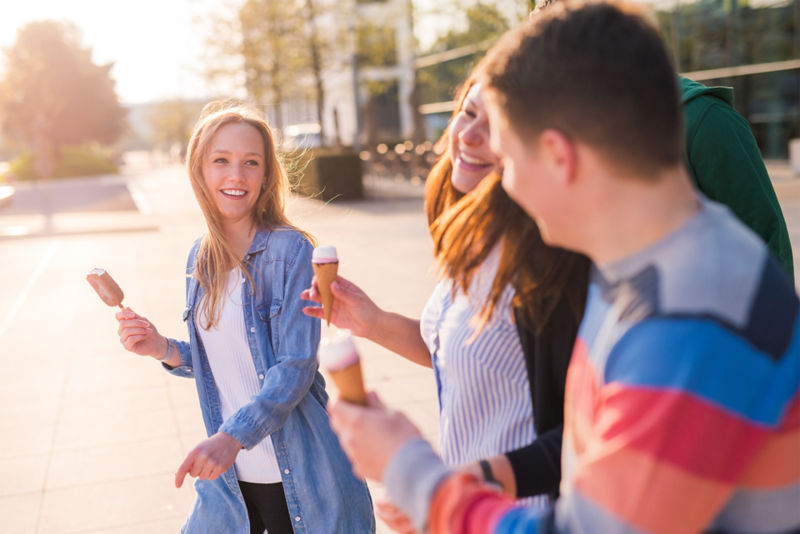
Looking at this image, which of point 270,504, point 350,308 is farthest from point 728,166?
point 270,504

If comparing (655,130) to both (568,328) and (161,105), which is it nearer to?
(568,328)

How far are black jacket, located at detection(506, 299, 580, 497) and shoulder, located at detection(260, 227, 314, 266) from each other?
3.47 ft

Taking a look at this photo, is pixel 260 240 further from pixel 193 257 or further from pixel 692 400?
pixel 692 400

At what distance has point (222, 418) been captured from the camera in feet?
8.25

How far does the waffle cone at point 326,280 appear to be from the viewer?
182cm

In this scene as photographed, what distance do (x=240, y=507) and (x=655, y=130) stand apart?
6.28ft

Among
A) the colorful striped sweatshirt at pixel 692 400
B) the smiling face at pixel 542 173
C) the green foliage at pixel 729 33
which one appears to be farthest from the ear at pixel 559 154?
the green foliage at pixel 729 33

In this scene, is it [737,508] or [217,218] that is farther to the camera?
[217,218]

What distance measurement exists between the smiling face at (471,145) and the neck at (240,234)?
3.10ft

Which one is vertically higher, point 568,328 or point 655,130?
point 655,130

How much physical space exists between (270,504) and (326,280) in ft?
3.19

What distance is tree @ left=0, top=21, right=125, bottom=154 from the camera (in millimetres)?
60875

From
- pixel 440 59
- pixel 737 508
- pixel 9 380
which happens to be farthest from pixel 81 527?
pixel 440 59

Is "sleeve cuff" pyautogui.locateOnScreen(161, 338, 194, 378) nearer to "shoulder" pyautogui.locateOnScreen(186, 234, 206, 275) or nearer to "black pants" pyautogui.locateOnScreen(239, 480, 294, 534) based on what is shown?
"shoulder" pyautogui.locateOnScreen(186, 234, 206, 275)
